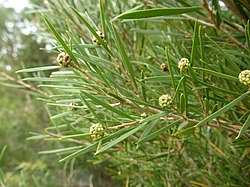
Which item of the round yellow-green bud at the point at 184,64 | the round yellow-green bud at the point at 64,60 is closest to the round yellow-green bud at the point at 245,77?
the round yellow-green bud at the point at 184,64

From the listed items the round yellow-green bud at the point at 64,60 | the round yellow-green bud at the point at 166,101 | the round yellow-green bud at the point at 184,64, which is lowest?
the round yellow-green bud at the point at 166,101

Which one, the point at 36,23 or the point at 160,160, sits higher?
the point at 36,23

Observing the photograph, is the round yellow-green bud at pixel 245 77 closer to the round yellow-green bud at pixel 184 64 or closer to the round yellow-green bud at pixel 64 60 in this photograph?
the round yellow-green bud at pixel 184 64

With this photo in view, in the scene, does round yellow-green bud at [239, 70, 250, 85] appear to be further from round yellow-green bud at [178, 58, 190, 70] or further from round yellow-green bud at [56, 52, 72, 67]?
round yellow-green bud at [56, 52, 72, 67]

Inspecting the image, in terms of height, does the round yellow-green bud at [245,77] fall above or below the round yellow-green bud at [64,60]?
below

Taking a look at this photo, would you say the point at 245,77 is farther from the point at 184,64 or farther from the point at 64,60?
the point at 64,60

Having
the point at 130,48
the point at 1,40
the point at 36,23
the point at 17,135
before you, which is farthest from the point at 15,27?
the point at 130,48

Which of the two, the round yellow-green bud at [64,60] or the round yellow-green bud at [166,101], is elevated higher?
the round yellow-green bud at [64,60]

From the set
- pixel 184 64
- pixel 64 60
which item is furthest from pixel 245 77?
pixel 64 60

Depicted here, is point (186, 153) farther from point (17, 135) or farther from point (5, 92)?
point (5, 92)

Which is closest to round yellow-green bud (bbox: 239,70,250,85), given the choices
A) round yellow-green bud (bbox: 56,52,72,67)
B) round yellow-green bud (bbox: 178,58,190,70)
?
round yellow-green bud (bbox: 178,58,190,70)

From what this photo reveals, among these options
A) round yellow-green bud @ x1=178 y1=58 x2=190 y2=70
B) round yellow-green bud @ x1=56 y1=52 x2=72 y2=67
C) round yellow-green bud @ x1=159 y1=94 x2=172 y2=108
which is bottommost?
round yellow-green bud @ x1=159 y1=94 x2=172 y2=108
